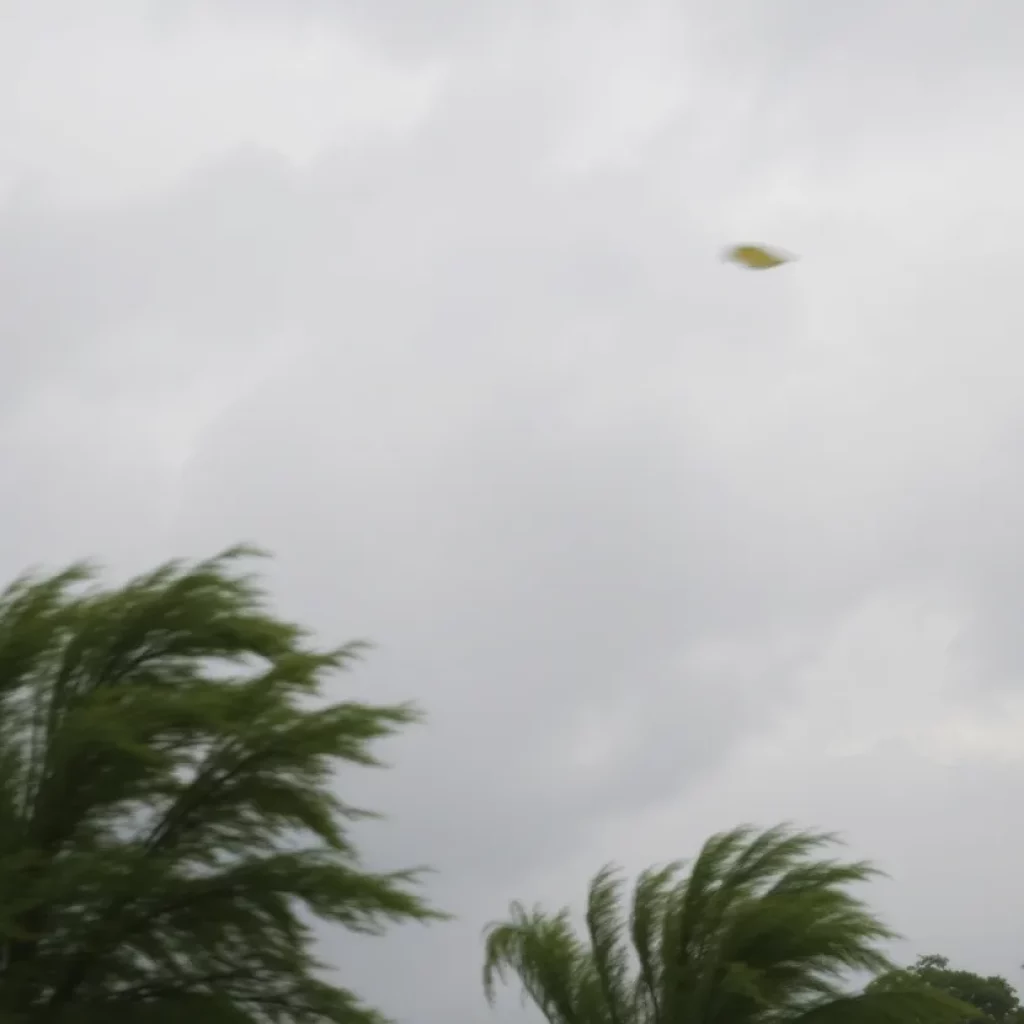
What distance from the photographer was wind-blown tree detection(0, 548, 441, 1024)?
39.9 feet

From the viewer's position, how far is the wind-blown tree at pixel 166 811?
12.2m

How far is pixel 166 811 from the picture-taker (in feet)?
43.1

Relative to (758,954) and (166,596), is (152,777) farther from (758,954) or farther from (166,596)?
(758,954)

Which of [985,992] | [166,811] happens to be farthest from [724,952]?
[985,992]

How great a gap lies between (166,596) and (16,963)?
346cm

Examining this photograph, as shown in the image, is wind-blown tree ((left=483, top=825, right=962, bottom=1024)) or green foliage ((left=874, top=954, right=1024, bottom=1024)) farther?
green foliage ((left=874, top=954, right=1024, bottom=1024))

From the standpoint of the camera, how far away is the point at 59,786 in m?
12.6

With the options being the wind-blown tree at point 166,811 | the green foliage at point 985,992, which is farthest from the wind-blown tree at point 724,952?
the green foliage at point 985,992

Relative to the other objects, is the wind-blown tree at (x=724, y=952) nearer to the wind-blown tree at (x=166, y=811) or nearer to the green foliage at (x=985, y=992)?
the wind-blown tree at (x=166, y=811)

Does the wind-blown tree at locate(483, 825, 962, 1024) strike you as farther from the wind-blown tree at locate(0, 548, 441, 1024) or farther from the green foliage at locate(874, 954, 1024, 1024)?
the green foliage at locate(874, 954, 1024, 1024)

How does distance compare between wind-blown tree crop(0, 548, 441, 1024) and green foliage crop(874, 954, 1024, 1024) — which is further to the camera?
green foliage crop(874, 954, 1024, 1024)

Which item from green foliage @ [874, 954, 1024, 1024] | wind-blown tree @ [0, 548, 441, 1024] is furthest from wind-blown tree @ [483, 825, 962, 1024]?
green foliage @ [874, 954, 1024, 1024]

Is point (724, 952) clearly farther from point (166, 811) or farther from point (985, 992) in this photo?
point (985, 992)

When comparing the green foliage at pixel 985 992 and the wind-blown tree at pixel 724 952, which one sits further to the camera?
the green foliage at pixel 985 992
